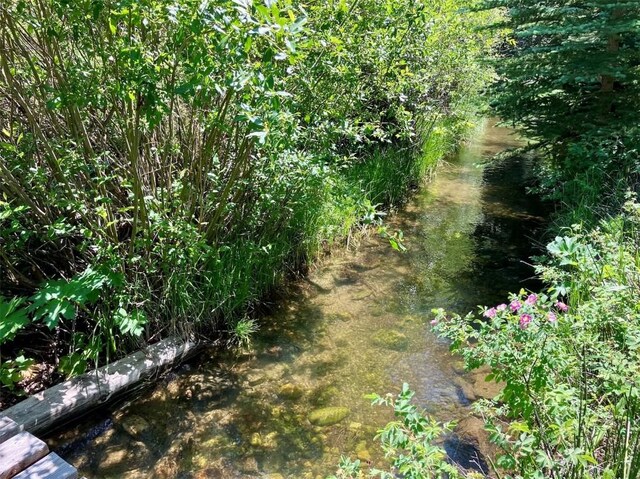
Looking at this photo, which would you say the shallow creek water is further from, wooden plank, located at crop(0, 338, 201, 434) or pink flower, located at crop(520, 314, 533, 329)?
pink flower, located at crop(520, 314, 533, 329)

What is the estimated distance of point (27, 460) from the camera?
7.40 ft

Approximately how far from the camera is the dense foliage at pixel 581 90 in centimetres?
530

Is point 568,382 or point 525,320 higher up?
point 525,320

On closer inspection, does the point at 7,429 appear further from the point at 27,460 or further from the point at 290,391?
the point at 290,391

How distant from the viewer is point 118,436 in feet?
10.1

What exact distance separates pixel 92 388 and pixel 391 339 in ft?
8.12

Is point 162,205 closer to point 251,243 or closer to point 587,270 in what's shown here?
point 251,243

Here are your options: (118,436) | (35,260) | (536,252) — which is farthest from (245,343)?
(536,252)

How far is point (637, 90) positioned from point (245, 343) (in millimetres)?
5587

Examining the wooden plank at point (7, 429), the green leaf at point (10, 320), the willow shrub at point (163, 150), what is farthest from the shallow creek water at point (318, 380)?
the green leaf at point (10, 320)

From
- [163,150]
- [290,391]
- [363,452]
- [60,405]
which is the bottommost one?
[363,452]

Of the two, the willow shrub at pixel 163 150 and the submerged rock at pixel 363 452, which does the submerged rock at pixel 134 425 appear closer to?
the willow shrub at pixel 163 150

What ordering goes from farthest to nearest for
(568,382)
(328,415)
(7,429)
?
(328,415) < (7,429) < (568,382)

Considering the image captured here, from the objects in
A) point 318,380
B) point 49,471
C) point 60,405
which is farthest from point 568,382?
point 60,405
